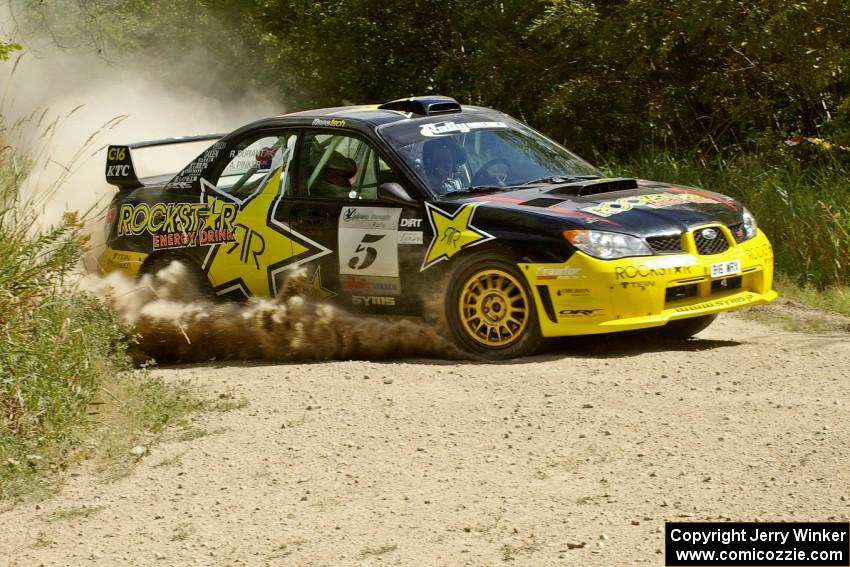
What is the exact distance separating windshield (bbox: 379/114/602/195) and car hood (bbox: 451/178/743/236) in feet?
0.79

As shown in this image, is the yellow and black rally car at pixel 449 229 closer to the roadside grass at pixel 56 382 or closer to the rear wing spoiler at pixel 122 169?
the rear wing spoiler at pixel 122 169

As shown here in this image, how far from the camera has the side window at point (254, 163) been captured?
29.3 ft

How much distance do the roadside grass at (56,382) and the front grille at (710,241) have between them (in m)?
2.94

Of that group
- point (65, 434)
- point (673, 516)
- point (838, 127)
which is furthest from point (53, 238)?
point (838, 127)

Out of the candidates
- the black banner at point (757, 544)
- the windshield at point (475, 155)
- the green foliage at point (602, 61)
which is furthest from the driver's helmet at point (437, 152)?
the green foliage at point (602, 61)

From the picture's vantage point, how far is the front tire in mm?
7852

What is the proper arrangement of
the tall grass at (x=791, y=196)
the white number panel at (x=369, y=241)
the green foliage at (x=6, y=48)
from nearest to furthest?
the green foliage at (x=6, y=48)
the white number panel at (x=369, y=241)
the tall grass at (x=791, y=196)

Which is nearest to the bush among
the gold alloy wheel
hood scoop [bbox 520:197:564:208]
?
the gold alloy wheel

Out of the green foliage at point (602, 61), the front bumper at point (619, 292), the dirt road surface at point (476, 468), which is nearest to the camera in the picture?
the dirt road surface at point (476, 468)

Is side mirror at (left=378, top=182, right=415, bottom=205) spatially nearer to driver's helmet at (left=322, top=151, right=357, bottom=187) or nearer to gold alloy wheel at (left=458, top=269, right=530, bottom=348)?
driver's helmet at (left=322, top=151, right=357, bottom=187)

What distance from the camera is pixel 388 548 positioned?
4.89 meters

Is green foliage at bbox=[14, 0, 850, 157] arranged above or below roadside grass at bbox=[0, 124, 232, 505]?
above

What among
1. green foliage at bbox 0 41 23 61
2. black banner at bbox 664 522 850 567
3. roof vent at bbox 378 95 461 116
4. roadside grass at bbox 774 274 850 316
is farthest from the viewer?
roadside grass at bbox 774 274 850 316

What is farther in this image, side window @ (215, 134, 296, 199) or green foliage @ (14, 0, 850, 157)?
green foliage @ (14, 0, 850, 157)
